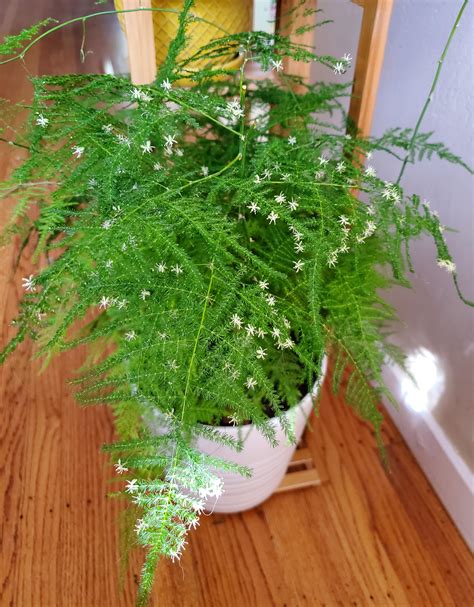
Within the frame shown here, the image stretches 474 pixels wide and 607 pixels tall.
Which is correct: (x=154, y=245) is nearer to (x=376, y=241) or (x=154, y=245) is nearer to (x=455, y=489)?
(x=376, y=241)

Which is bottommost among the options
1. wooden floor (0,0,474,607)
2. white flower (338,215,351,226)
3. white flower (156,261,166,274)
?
wooden floor (0,0,474,607)

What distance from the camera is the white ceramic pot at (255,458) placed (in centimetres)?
70

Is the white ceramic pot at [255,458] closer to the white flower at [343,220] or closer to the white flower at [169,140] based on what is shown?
the white flower at [343,220]

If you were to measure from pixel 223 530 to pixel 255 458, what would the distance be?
272 millimetres

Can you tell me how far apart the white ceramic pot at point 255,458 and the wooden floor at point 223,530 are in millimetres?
78

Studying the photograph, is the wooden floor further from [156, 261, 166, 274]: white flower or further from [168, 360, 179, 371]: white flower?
[168, 360, 179, 371]: white flower

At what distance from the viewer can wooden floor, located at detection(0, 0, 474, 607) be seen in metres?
0.87

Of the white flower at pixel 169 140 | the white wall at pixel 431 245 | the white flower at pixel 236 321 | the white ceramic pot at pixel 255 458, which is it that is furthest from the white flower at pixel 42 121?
the white wall at pixel 431 245

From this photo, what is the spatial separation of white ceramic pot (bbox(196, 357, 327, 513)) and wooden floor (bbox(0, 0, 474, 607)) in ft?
0.26

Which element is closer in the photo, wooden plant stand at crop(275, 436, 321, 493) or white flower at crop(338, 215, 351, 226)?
white flower at crop(338, 215, 351, 226)

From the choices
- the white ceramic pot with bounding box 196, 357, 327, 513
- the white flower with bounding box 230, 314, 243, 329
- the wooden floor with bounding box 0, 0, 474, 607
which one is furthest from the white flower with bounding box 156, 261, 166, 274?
the wooden floor with bounding box 0, 0, 474, 607

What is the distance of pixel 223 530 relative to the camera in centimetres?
96

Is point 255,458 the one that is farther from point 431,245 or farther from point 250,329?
point 431,245

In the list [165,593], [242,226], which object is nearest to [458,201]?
[242,226]
